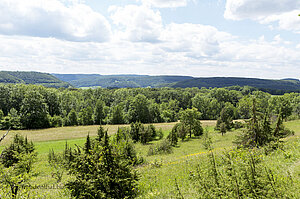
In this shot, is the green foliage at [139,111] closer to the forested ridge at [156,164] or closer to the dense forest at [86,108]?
the dense forest at [86,108]

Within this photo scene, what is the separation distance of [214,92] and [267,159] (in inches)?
4788

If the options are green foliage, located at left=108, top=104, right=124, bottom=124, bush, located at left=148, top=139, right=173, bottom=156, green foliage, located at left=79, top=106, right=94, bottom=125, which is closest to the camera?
bush, located at left=148, top=139, right=173, bottom=156

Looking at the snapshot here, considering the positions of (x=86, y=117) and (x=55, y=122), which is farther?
(x=86, y=117)

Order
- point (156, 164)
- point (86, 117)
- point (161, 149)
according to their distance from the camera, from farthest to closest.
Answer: point (86, 117)
point (161, 149)
point (156, 164)

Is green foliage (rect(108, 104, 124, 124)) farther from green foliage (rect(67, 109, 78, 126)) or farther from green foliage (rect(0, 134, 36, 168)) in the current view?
green foliage (rect(0, 134, 36, 168))

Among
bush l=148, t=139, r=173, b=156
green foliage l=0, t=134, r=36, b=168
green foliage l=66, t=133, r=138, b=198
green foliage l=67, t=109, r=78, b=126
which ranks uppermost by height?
green foliage l=66, t=133, r=138, b=198

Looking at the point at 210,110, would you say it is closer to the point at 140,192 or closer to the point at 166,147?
the point at 166,147

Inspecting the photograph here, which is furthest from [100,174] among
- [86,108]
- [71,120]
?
[86,108]

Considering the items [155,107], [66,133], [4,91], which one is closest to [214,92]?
[155,107]

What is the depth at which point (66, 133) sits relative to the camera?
5706cm

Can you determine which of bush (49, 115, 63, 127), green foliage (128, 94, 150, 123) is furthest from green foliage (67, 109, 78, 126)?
green foliage (128, 94, 150, 123)

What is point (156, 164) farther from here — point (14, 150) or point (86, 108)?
point (86, 108)

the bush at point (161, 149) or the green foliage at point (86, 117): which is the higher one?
the bush at point (161, 149)

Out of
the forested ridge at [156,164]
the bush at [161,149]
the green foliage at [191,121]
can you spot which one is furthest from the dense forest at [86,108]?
the bush at [161,149]
